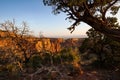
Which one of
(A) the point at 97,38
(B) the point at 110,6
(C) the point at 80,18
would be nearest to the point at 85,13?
(C) the point at 80,18

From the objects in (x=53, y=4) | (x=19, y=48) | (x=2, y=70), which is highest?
(x=53, y=4)

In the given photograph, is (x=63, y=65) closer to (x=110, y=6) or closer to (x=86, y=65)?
(x=86, y=65)

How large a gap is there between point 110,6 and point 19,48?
30.7 feet

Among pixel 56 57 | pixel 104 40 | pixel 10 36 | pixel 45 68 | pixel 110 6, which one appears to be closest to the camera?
pixel 110 6

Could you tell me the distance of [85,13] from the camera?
13.7 meters

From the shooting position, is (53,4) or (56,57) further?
(56,57)

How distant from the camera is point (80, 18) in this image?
1381 cm

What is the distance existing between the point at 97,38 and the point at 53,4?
4724mm

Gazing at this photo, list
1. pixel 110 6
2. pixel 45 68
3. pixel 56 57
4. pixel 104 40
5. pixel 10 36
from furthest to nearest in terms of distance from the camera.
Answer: pixel 10 36 → pixel 56 57 → pixel 104 40 → pixel 45 68 → pixel 110 6

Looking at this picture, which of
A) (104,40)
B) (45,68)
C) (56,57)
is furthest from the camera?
(56,57)

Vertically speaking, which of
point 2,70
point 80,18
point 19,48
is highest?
point 80,18

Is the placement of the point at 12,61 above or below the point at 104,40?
below

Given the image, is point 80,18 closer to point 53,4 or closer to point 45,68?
point 53,4

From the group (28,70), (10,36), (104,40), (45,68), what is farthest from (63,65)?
(10,36)
